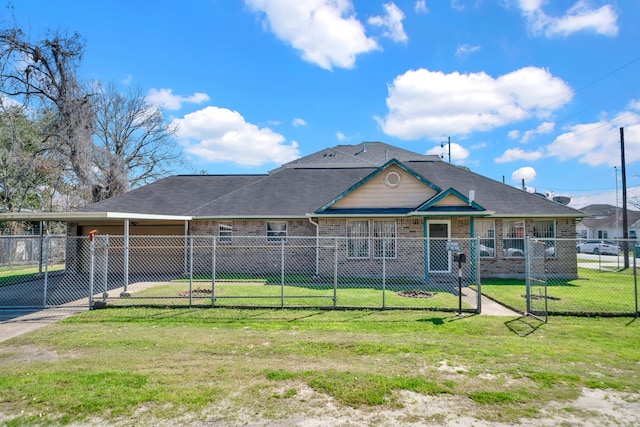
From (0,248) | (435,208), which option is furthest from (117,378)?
(0,248)

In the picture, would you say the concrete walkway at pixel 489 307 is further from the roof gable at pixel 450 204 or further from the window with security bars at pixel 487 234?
the window with security bars at pixel 487 234

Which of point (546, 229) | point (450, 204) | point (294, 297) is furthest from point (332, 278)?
point (546, 229)

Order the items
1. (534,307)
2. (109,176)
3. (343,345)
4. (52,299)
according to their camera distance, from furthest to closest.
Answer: (109,176) < (52,299) < (534,307) < (343,345)

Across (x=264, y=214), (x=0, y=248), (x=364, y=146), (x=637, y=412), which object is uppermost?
(x=364, y=146)

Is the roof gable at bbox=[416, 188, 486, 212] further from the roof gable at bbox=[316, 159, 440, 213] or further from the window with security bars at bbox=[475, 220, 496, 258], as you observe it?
the window with security bars at bbox=[475, 220, 496, 258]

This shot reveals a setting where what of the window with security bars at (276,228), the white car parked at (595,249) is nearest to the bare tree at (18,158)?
the window with security bars at (276,228)

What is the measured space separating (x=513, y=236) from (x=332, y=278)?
27.1 ft

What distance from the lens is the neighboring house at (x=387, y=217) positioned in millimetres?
14797

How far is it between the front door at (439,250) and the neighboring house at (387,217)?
0.04 metres

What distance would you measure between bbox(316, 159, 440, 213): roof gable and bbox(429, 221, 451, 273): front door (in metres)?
1.24

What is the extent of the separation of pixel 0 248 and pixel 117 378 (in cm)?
2182

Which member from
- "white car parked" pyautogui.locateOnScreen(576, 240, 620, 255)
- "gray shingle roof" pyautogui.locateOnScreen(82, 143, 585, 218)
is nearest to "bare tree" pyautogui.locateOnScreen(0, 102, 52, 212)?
"gray shingle roof" pyautogui.locateOnScreen(82, 143, 585, 218)

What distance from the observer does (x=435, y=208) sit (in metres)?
14.5

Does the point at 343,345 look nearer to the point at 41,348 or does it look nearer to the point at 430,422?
the point at 430,422
